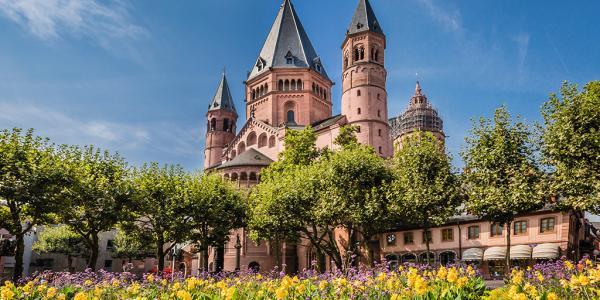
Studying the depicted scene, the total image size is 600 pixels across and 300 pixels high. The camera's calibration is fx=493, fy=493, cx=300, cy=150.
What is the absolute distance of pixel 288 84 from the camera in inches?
3314

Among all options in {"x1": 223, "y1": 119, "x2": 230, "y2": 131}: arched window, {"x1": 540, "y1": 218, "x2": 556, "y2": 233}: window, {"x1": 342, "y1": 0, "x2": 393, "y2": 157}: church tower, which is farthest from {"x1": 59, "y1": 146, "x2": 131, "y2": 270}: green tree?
{"x1": 223, "y1": 119, "x2": 230, "y2": 131}: arched window

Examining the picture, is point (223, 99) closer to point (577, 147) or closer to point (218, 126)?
point (218, 126)

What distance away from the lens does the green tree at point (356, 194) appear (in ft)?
120

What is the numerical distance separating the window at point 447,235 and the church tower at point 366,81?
19326 mm

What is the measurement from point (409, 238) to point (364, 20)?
117 feet

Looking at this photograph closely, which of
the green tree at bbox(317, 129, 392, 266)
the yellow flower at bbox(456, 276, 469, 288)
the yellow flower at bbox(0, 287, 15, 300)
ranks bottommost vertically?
the yellow flower at bbox(0, 287, 15, 300)

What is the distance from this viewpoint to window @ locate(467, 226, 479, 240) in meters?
47.0

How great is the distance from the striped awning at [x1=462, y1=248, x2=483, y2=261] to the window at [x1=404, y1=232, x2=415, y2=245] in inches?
271

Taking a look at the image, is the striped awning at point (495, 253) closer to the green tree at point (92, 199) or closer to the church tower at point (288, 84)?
the green tree at point (92, 199)

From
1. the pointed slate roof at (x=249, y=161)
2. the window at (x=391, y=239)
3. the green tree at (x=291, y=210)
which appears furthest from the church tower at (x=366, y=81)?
the green tree at (x=291, y=210)

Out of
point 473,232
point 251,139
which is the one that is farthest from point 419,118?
point 473,232

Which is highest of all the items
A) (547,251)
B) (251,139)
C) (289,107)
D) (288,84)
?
(288,84)

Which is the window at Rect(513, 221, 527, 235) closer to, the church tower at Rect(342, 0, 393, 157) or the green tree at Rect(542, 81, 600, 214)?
the green tree at Rect(542, 81, 600, 214)

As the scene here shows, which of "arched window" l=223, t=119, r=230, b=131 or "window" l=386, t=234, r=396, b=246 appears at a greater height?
"arched window" l=223, t=119, r=230, b=131
